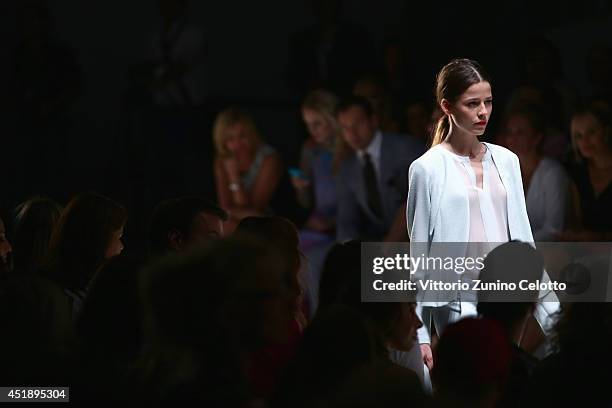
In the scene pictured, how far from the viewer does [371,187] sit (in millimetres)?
6156

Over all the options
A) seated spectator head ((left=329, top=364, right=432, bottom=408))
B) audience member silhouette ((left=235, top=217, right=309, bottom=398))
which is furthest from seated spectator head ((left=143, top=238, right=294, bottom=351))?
audience member silhouette ((left=235, top=217, right=309, bottom=398))

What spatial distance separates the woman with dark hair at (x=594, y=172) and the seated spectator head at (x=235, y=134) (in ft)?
6.17

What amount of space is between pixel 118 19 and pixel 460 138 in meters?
4.80

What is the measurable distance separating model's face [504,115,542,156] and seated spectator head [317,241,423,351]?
7.64ft

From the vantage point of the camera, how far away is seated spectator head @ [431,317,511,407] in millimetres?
2754

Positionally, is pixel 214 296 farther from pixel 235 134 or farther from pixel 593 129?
pixel 235 134

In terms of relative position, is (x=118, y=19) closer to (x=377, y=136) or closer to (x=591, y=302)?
(x=377, y=136)

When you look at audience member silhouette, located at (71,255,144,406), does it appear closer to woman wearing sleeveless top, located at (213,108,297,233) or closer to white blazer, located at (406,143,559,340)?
white blazer, located at (406,143,559,340)

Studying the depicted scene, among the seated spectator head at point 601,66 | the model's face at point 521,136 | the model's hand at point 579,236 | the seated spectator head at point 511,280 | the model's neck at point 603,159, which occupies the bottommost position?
the seated spectator head at point 511,280

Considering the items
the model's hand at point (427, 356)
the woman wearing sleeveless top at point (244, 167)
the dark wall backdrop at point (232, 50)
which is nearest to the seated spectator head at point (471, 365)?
the model's hand at point (427, 356)

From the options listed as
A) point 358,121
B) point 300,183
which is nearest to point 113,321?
point 358,121

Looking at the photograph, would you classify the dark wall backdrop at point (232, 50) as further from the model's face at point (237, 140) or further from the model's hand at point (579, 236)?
the model's hand at point (579, 236)

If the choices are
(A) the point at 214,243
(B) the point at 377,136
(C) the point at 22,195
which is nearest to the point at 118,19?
(C) the point at 22,195

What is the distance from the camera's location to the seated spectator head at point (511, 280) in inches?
132
